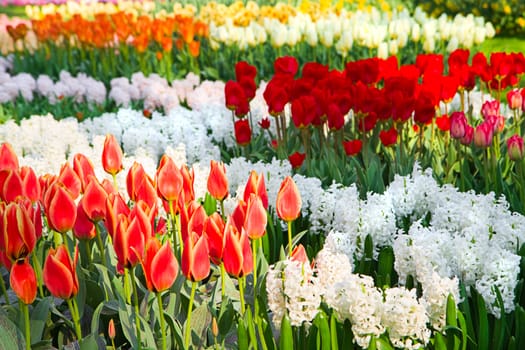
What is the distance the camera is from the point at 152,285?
1856 mm

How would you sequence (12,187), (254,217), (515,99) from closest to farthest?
(254,217) → (12,187) → (515,99)

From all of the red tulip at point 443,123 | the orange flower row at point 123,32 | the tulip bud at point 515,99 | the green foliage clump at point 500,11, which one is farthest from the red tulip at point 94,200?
the green foliage clump at point 500,11

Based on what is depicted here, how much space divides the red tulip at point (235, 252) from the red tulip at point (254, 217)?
13 cm

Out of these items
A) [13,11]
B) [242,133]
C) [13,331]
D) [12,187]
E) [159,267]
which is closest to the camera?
[159,267]

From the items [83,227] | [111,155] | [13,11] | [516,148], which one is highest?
[111,155]

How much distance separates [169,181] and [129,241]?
377 millimetres

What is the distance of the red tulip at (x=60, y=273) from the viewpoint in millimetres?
1928

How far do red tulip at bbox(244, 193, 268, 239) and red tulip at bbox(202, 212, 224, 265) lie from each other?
11cm

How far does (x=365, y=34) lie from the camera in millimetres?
7945

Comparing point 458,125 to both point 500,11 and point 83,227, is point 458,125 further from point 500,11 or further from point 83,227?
point 500,11

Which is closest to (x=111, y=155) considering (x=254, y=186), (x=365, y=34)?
(x=254, y=186)

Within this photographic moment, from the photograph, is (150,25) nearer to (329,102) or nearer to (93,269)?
(329,102)

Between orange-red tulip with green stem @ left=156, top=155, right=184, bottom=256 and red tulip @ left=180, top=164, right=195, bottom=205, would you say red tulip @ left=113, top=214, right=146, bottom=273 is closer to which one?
orange-red tulip with green stem @ left=156, top=155, right=184, bottom=256

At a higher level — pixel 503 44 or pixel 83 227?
pixel 83 227
